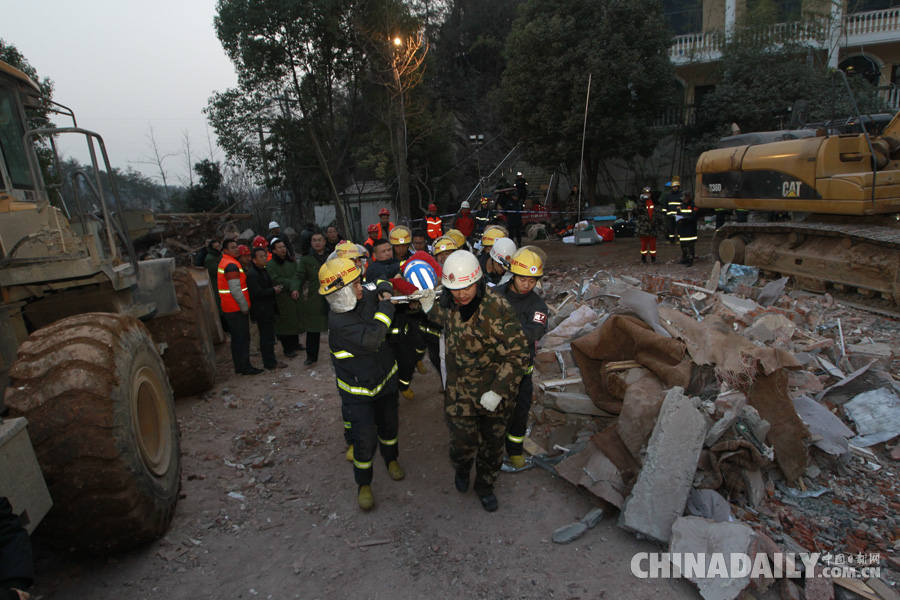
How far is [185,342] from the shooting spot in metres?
5.97

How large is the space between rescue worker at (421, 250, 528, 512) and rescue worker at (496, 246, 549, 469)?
489 millimetres

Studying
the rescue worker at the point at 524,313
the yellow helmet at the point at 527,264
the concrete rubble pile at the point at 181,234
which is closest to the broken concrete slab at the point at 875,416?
the rescue worker at the point at 524,313

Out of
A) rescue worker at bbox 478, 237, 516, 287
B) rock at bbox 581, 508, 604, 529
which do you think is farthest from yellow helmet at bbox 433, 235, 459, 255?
rock at bbox 581, 508, 604, 529

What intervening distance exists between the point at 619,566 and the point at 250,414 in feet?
13.8

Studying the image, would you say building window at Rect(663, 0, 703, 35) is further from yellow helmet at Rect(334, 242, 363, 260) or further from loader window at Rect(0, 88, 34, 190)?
loader window at Rect(0, 88, 34, 190)

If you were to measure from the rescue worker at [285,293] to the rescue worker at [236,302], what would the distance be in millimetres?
453

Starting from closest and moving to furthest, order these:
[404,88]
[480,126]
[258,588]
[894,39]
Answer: [258,588] → [404,88] → [894,39] → [480,126]

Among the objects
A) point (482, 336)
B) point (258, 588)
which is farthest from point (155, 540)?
point (482, 336)

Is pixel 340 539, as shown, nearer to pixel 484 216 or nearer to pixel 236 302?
pixel 236 302

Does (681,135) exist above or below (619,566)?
above

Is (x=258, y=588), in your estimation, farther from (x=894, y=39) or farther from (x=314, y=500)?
(x=894, y=39)

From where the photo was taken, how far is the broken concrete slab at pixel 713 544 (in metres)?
3.08

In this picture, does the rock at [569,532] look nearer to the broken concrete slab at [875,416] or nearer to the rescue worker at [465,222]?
the broken concrete slab at [875,416]

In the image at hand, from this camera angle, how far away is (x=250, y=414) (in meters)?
6.00
